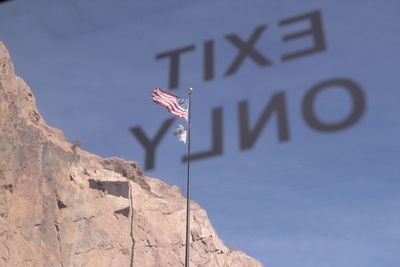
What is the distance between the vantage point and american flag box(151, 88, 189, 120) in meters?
28.4

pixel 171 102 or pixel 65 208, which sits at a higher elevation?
pixel 171 102

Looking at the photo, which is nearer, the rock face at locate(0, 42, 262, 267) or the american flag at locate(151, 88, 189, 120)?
the american flag at locate(151, 88, 189, 120)

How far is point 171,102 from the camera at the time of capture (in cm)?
2884

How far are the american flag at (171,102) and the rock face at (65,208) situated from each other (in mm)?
18698

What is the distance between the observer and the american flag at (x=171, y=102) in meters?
28.4

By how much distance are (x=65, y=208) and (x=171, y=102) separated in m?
22.2

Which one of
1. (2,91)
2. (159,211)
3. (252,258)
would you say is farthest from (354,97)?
(252,258)

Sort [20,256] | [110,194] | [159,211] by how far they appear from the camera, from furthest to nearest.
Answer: [159,211], [110,194], [20,256]

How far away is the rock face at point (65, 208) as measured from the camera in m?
42.2

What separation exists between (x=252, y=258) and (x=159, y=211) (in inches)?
867

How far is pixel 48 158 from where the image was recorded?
4647 centimetres

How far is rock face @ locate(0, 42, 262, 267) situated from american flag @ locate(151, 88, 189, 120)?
61.3ft

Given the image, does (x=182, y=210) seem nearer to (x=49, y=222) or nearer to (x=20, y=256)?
(x=49, y=222)

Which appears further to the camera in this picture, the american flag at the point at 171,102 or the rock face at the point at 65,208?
the rock face at the point at 65,208
